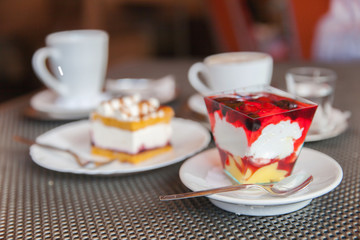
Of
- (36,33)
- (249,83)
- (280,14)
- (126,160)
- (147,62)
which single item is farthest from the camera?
(280,14)

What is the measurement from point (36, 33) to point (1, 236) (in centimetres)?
345

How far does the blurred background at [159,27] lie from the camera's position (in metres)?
2.79

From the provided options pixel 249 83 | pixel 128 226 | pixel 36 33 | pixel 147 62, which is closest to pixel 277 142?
pixel 128 226

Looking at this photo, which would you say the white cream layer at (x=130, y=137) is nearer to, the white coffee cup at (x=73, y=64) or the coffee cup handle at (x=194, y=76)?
the coffee cup handle at (x=194, y=76)

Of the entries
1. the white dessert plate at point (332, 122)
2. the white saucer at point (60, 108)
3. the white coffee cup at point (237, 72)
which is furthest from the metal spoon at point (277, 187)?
the white saucer at point (60, 108)

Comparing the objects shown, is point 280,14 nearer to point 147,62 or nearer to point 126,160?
point 147,62

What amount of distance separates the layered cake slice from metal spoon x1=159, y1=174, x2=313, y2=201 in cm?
26

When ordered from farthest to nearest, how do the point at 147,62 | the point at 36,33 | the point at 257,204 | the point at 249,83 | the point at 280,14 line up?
the point at 280,14 → the point at 36,33 → the point at 147,62 → the point at 249,83 → the point at 257,204

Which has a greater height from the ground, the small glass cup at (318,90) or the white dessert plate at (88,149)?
the small glass cup at (318,90)

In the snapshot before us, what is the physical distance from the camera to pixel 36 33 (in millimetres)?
3766

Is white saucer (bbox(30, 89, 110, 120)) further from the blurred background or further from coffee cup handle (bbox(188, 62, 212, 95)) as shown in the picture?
the blurred background

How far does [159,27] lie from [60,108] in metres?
3.64

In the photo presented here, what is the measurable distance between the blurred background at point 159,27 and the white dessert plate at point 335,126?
1347 millimetres

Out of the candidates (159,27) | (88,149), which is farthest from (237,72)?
(159,27)
